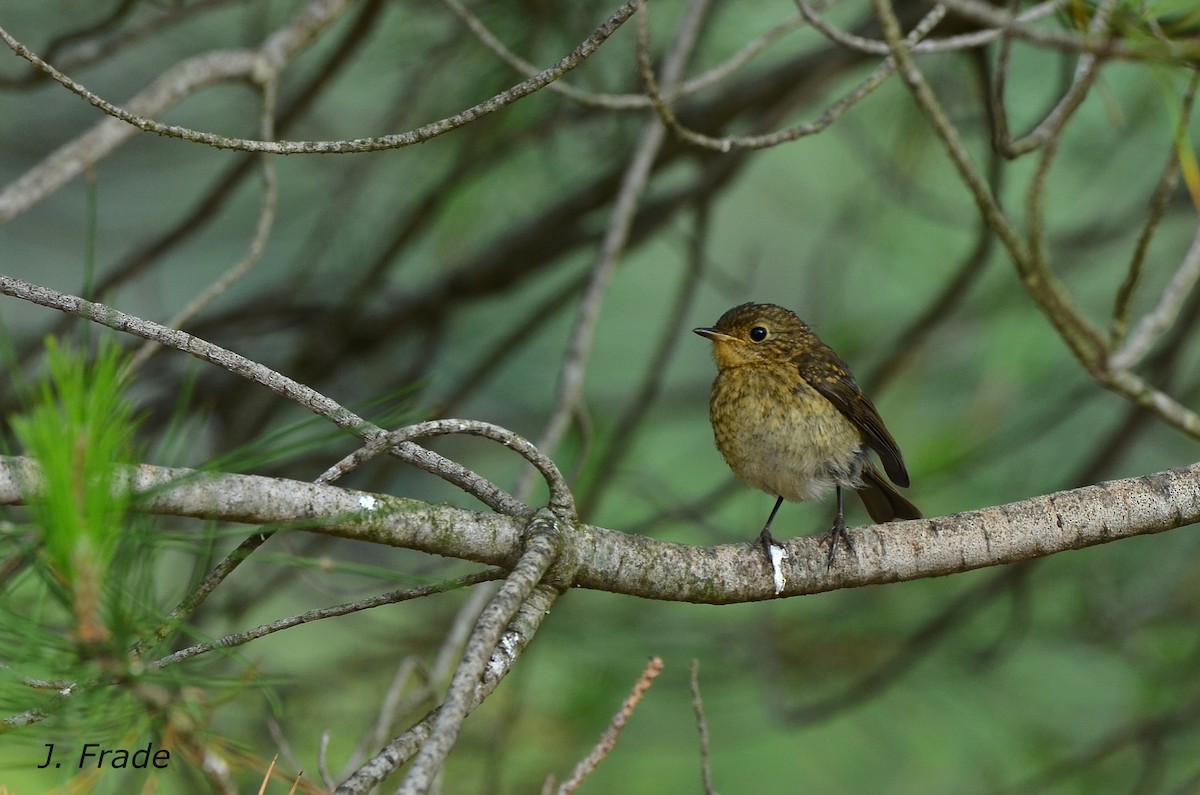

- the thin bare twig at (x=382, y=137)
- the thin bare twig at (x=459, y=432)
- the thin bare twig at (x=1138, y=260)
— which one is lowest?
the thin bare twig at (x=459, y=432)

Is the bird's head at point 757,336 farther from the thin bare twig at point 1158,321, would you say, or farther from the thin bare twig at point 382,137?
the thin bare twig at point 1158,321

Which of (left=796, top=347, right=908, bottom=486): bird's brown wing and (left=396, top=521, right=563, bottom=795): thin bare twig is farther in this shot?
(left=796, top=347, right=908, bottom=486): bird's brown wing

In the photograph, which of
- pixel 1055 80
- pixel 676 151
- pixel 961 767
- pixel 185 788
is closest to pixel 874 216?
pixel 1055 80

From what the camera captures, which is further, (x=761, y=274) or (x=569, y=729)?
(x=761, y=274)

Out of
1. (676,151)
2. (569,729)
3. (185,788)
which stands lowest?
(185,788)

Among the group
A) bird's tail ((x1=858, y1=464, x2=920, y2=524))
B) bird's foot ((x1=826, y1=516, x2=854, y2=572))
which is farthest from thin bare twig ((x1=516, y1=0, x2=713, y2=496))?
bird's tail ((x1=858, y1=464, x2=920, y2=524))

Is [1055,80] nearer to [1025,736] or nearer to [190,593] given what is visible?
[1025,736]

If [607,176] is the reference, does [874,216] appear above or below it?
above

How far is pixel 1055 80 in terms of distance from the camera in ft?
17.7

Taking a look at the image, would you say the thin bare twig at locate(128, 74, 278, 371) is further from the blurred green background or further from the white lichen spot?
the white lichen spot

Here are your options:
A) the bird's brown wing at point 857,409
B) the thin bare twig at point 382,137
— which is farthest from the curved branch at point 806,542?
the bird's brown wing at point 857,409

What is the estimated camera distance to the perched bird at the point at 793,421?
11.9 ft

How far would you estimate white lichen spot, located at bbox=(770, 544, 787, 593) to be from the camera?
241cm

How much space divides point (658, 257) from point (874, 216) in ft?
9.87
